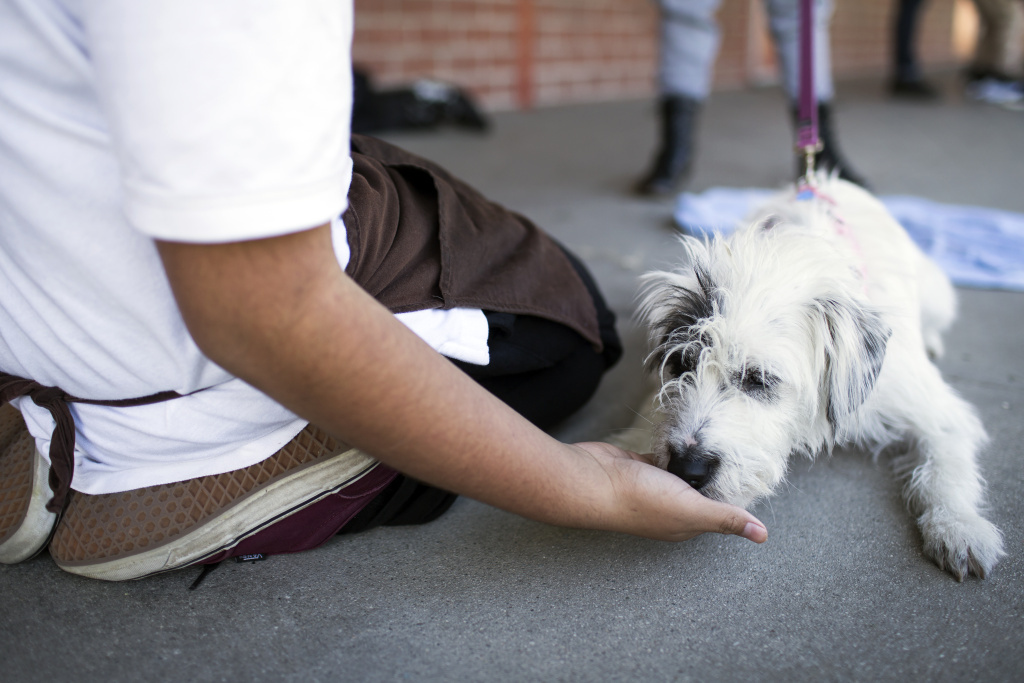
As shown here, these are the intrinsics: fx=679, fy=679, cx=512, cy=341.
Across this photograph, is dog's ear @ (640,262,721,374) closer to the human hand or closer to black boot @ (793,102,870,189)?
the human hand

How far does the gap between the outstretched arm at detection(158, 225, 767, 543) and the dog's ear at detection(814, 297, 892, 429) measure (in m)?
0.58

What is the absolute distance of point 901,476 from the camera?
5.59ft

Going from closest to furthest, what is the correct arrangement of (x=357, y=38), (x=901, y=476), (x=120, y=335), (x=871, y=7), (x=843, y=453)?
(x=120, y=335), (x=901, y=476), (x=843, y=453), (x=357, y=38), (x=871, y=7)

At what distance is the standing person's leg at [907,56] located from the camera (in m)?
7.92

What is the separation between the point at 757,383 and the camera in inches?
59.9

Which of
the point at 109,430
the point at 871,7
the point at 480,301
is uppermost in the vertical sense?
the point at 871,7

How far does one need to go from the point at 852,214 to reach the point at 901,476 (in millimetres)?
828

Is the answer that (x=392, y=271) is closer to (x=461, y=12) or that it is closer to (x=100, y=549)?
(x=100, y=549)

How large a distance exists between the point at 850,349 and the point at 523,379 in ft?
2.39

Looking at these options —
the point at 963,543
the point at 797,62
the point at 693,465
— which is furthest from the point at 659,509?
the point at 797,62

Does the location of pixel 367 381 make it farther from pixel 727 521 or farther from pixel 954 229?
pixel 954 229

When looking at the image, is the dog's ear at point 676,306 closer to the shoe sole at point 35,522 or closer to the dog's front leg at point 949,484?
the dog's front leg at point 949,484

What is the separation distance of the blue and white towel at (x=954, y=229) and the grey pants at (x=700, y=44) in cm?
68

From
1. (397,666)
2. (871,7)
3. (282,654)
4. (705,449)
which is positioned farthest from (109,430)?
(871,7)
